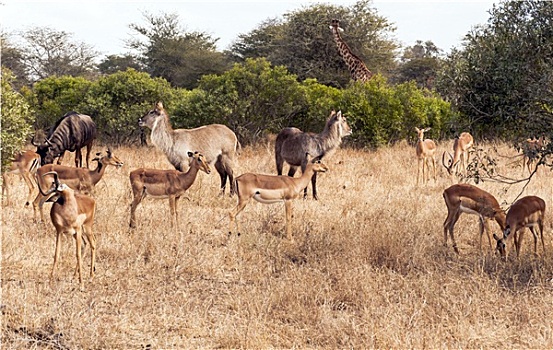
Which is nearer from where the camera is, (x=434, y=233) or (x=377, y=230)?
(x=377, y=230)

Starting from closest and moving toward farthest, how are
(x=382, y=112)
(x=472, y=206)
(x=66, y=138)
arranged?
(x=472, y=206) → (x=66, y=138) → (x=382, y=112)

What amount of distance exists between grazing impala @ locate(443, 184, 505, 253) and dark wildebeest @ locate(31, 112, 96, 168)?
324 inches

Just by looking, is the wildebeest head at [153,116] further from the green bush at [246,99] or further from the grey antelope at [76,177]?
the green bush at [246,99]

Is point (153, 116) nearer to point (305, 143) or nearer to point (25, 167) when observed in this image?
point (25, 167)

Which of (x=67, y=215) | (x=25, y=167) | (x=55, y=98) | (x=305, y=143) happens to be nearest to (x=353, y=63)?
(x=55, y=98)

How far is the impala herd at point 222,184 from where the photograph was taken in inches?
254

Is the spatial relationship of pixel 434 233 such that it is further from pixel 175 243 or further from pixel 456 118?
pixel 175 243

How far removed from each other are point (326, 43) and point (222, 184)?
1523 cm

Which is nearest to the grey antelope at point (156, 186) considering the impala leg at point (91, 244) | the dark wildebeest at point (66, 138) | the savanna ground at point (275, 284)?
the savanna ground at point (275, 284)

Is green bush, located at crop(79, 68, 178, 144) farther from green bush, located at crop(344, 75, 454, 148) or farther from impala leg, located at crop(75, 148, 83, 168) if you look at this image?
green bush, located at crop(344, 75, 454, 148)

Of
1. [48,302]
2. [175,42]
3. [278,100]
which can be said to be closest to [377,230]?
[48,302]

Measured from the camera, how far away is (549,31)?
6.35 meters

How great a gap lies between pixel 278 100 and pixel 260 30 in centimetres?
1496

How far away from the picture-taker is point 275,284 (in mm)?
6242
